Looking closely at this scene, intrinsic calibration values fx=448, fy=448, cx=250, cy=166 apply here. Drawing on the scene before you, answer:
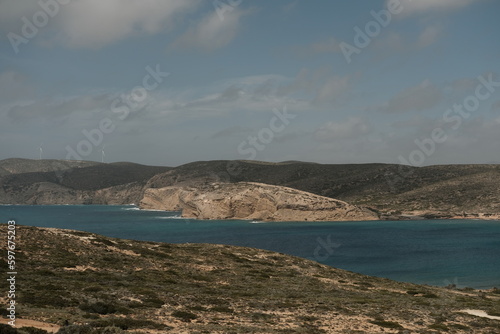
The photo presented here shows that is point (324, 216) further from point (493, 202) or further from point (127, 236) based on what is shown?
point (127, 236)

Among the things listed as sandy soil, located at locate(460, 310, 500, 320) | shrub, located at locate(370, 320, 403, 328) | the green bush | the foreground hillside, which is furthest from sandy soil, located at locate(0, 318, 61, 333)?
sandy soil, located at locate(460, 310, 500, 320)

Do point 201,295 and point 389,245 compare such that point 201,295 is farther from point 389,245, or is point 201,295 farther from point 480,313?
point 389,245

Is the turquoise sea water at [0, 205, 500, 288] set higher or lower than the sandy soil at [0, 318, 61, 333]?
lower

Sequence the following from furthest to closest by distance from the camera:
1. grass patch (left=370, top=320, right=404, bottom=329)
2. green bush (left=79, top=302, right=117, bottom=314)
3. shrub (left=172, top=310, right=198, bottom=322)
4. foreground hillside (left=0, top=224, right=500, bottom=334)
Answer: grass patch (left=370, top=320, right=404, bottom=329)
shrub (left=172, top=310, right=198, bottom=322)
foreground hillside (left=0, top=224, right=500, bottom=334)
green bush (left=79, top=302, right=117, bottom=314)

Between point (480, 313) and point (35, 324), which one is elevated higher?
point (35, 324)

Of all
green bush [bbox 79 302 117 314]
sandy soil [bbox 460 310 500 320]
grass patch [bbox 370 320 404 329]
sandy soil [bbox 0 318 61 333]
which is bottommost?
sandy soil [bbox 460 310 500 320]

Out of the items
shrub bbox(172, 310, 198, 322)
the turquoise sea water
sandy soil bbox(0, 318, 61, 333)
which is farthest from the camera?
the turquoise sea water

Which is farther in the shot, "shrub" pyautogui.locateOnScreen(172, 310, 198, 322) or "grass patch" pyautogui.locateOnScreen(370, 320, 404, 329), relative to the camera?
"grass patch" pyautogui.locateOnScreen(370, 320, 404, 329)

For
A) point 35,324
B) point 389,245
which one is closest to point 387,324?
point 35,324

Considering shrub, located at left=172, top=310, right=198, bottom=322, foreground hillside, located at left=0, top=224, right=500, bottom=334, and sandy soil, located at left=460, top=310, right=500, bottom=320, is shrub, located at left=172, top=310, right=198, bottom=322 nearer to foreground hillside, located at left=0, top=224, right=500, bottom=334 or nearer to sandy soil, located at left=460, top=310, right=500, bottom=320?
foreground hillside, located at left=0, top=224, right=500, bottom=334

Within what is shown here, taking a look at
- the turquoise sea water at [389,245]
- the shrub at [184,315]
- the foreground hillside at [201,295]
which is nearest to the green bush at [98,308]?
the foreground hillside at [201,295]
